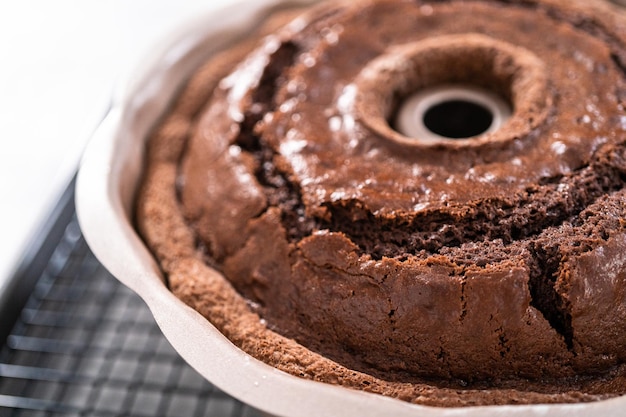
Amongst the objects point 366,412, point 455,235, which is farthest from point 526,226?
point 366,412

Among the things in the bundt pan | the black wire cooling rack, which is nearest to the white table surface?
the black wire cooling rack

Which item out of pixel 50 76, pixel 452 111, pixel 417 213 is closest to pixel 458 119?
pixel 452 111

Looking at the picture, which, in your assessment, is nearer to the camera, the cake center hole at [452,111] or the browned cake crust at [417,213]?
the browned cake crust at [417,213]

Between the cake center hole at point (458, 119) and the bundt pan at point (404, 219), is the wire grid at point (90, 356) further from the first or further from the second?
the cake center hole at point (458, 119)

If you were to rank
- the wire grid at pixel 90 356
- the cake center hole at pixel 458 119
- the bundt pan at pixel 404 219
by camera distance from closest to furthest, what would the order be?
the bundt pan at pixel 404 219, the cake center hole at pixel 458 119, the wire grid at pixel 90 356

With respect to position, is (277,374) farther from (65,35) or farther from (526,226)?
(65,35)

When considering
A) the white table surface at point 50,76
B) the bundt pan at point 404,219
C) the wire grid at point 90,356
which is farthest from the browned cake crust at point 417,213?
the white table surface at point 50,76

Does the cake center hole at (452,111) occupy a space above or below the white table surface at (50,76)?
above

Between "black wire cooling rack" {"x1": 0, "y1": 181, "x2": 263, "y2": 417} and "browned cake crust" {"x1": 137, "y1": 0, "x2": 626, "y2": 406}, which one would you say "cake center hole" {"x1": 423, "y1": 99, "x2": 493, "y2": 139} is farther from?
"black wire cooling rack" {"x1": 0, "y1": 181, "x2": 263, "y2": 417}
